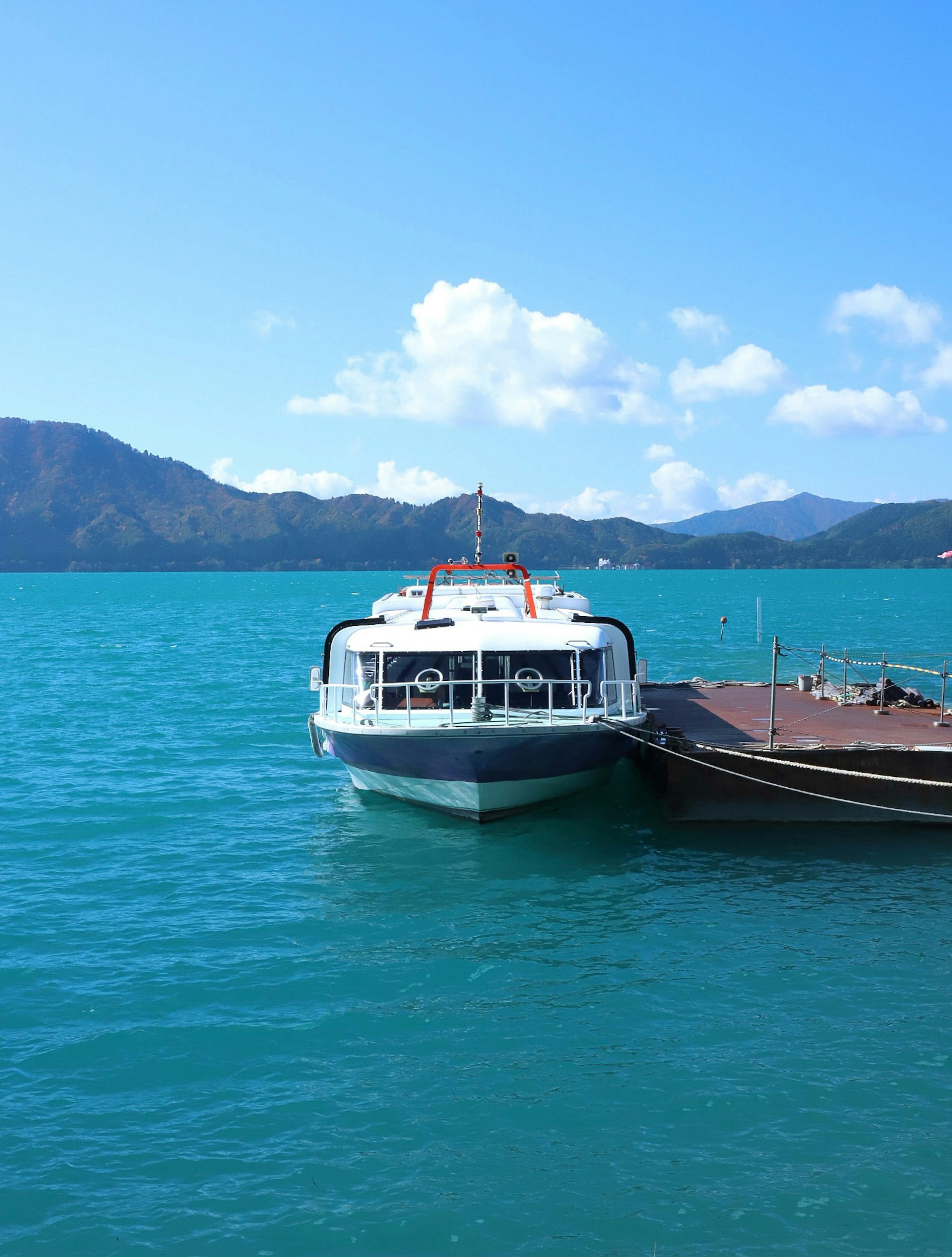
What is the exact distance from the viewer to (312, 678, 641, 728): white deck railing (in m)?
20.7

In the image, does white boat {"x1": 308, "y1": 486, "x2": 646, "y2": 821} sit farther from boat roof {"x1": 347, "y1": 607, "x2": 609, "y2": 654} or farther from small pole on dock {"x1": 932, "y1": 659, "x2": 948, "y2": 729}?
small pole on dock {"x1": 932, "y1": 659, "x2": 948, "y2": 729}

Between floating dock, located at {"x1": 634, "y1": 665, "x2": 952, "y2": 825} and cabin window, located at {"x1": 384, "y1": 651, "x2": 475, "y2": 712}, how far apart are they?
4.07m

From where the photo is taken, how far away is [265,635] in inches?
3366

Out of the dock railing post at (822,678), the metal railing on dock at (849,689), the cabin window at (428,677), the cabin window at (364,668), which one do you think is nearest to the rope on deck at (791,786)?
the metal railing on dock at (849,689)

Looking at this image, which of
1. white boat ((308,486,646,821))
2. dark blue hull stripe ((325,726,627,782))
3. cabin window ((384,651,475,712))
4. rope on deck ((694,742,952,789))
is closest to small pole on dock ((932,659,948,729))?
rope on deck ((694,742,952,789))

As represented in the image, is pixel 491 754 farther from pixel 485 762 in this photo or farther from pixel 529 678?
pixel 529 678

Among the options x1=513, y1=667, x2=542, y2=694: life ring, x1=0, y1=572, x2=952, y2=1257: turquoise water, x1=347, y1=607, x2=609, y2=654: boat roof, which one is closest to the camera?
x1=0, y1=572, x2=952, y2=1257: turquoise water

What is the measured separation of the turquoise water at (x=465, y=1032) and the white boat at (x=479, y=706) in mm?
1291

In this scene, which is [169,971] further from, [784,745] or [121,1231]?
[784,745]

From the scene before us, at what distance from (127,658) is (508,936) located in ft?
173

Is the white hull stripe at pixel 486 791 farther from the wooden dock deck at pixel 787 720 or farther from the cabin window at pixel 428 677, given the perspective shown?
the wooden dock deck at pixel 787 720

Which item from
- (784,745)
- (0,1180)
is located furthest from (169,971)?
(784,745)

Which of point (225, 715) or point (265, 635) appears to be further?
point (265, 635)

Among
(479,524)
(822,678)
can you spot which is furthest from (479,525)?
(822,678)
